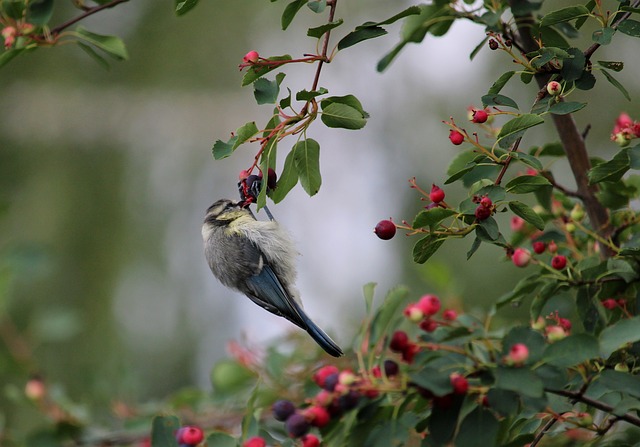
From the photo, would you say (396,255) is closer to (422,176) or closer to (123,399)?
(422,176)

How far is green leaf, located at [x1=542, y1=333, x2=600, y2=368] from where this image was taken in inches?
64.1

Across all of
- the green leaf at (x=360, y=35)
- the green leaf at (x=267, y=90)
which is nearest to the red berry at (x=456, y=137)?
the green leaf at (x=360, y=35)

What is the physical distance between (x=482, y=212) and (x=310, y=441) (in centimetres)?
65

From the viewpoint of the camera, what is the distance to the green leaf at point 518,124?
1759 millimetres

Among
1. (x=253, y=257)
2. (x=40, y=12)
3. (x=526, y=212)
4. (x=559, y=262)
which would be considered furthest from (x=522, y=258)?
(x=40, y=12)

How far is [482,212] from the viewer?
Result: 1805 millimetres

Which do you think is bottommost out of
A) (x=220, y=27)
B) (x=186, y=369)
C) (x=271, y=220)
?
(x=186, y=369)

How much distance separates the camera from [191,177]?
25.2 ft

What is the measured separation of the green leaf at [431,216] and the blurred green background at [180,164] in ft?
13.6

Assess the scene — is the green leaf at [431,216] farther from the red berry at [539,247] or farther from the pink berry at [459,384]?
the red berry at [539,247]

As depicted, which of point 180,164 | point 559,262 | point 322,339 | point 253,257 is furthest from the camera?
point 180,164

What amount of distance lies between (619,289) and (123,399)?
2.20 m

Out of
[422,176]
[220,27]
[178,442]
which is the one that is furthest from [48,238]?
[178,442]

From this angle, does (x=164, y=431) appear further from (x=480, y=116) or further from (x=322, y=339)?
(x=480, y=116)
